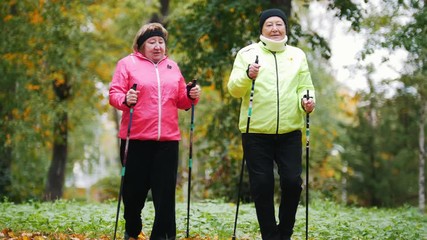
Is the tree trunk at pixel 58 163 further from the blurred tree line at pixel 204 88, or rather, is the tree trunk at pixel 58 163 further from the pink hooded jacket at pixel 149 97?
the pink hooded jacket at pixel 149 97

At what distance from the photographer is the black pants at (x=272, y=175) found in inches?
230

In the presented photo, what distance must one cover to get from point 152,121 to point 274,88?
3.85 feet

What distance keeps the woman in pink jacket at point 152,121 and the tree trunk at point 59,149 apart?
1397cm

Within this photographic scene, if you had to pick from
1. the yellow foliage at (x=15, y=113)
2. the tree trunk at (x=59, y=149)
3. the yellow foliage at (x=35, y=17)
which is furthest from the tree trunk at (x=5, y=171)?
the yellow foliage at (x=35, y=17)

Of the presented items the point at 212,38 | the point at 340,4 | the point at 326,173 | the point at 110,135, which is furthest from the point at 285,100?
the point at 110,135

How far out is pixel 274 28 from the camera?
6.05 meters

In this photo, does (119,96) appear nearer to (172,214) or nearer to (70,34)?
(172,214)

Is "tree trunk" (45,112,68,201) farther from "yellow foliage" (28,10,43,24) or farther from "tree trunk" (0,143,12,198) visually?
"yellow foliage" (28,10,43,24)

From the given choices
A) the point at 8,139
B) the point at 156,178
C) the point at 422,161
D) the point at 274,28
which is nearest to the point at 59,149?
the point at 8,139

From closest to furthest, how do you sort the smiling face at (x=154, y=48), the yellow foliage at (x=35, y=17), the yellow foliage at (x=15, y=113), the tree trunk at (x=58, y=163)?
the smiling face at (x=154, y=48)
the yellow foliage at (x=35, y=17)
the yellow foliage at (x=15, y=113)
the tree trunk at (x=58, y=163)

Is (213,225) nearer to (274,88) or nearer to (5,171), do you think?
(274,88)

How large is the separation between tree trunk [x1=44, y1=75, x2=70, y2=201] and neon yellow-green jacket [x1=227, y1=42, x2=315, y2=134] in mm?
14346

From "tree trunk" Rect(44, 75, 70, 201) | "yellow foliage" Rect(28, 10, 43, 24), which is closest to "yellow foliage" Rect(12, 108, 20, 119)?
"tree trunk" Rect(44, 75, 70, 201)

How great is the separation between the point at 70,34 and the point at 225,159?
5.99 m
